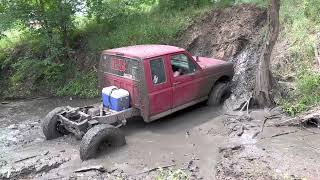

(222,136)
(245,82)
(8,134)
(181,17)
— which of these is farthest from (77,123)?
(181,17)

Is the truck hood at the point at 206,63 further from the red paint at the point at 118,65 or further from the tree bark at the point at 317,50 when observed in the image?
the tree bark at the point at 317,50

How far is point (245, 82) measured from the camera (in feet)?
33.9

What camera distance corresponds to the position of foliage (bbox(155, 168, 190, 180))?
6.09m

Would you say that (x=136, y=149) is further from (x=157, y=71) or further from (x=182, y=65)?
(x=182, y=65)

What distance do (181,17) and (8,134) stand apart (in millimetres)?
6763

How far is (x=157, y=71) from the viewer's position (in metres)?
8.20

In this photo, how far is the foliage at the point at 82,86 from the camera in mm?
11938

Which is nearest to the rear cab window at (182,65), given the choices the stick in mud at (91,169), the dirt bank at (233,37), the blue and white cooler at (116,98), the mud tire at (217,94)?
the mud tire at (217,94)

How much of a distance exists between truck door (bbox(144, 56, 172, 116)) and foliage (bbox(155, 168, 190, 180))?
1.88 m

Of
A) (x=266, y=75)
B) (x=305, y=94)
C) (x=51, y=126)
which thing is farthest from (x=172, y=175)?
(x=305, y=94)

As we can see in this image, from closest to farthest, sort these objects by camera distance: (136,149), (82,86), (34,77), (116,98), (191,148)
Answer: (191,148)
(136,149)
(116,98)
(82,86)
(34,77)

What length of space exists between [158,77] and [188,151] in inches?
68.6

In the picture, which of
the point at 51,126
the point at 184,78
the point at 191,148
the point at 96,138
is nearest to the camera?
the point at 96,138

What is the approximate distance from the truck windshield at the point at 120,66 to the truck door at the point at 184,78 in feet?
2.98
